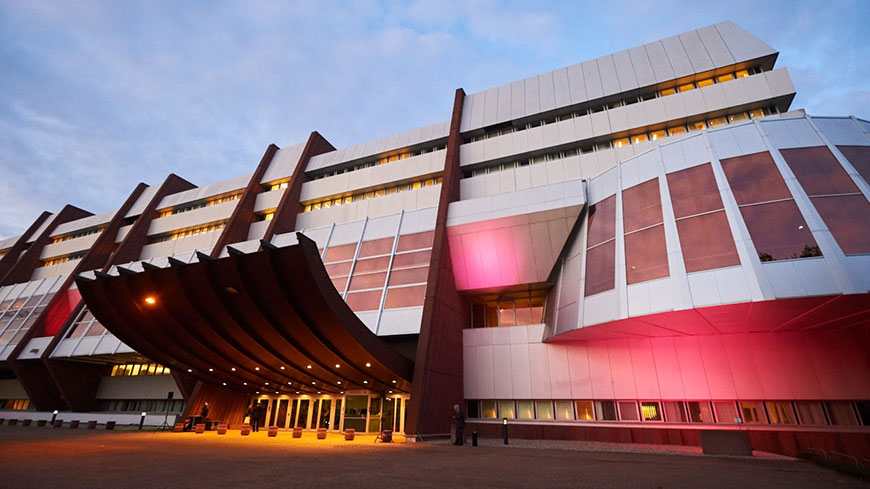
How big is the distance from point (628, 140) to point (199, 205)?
38175 millimetres

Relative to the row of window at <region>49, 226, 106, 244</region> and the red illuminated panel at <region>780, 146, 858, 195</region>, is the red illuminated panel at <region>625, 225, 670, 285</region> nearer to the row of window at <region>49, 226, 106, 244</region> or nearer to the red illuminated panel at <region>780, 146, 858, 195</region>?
the red illuminated panel at <region>780, 146, 858, 195</region>

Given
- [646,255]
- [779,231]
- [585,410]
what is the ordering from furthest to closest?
1. [585,410]
2. [646,255]
3. [779,231]

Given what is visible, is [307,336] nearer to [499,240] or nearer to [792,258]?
[499,240]

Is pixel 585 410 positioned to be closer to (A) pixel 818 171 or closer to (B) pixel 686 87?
(A) pixel 818 171

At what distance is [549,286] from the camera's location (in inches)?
872

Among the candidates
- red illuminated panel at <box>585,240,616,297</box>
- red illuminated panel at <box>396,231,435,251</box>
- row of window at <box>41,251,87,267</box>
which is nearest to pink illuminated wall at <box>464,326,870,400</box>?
red illuminated panel at <box>585,240,616,297</box>

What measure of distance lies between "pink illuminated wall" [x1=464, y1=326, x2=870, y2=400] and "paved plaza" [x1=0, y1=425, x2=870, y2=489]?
209 inches

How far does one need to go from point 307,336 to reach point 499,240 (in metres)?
11.2

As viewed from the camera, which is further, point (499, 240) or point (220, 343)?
point (499, 240)

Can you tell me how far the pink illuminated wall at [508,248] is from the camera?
20859 millimetres

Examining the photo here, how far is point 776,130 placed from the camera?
15570mm

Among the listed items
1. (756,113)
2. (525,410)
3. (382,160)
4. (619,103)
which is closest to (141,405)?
(382,160)

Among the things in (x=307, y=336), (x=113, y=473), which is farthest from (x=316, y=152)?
(x=113, y=473)

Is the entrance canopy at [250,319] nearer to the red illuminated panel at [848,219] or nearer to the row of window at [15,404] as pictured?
the red illuminated panel at [848,219]
